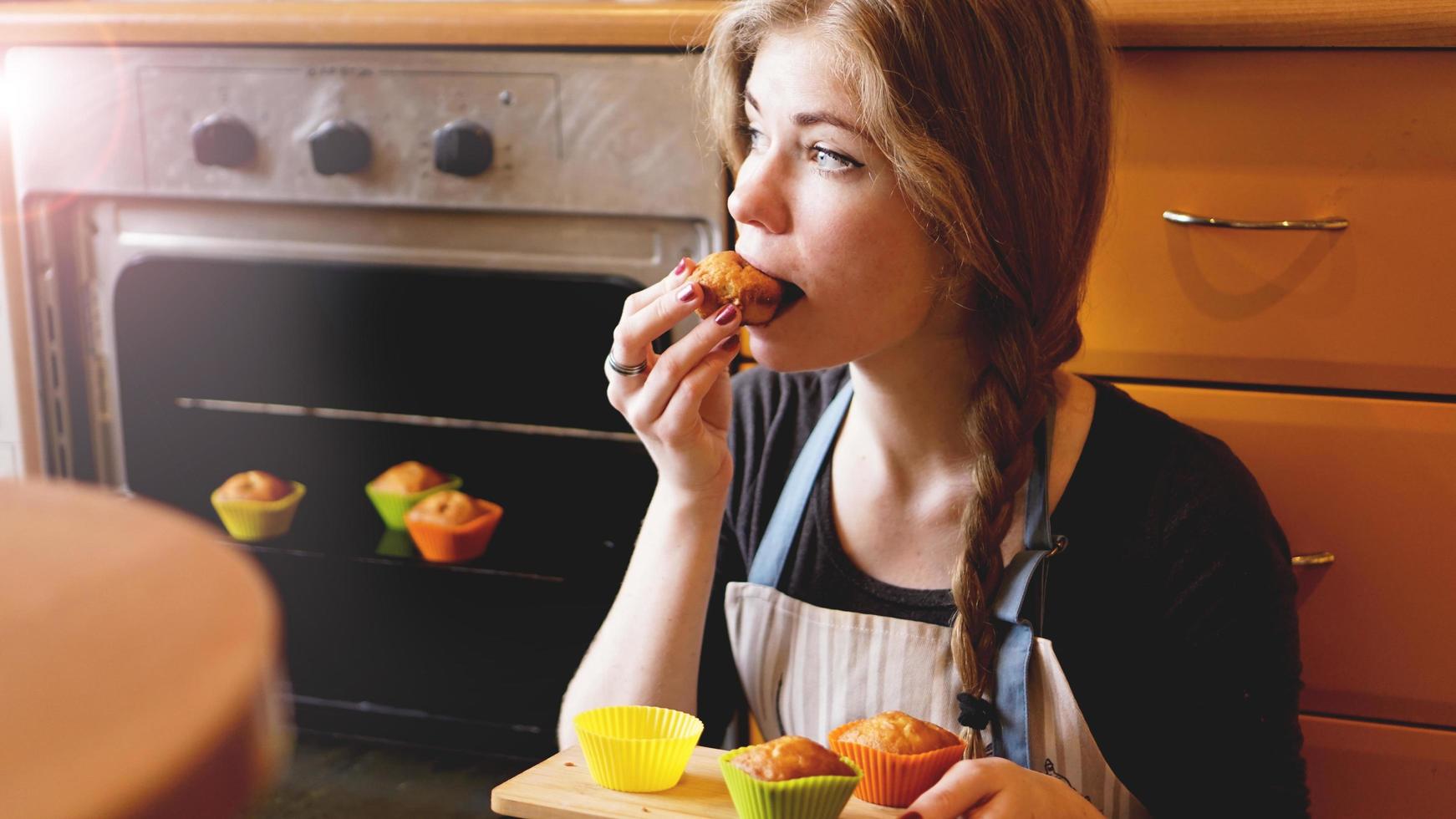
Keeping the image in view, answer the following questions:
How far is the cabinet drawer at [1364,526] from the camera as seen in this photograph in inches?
47.4

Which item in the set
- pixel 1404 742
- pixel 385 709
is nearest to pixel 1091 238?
pixel 1404 742

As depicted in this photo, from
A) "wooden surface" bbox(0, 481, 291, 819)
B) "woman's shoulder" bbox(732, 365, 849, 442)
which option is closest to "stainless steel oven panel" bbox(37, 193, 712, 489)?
"woman's shoulder" bbox(732, 365, 849, 442)

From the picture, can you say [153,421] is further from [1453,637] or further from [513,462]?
[1453,637]

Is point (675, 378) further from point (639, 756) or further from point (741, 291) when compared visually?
point (639, 756)

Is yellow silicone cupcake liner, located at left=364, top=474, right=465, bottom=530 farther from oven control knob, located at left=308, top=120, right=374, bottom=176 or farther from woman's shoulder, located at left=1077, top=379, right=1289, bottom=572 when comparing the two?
woman's shoulder, located at left=1077, top=379, right=1289, bottom=572

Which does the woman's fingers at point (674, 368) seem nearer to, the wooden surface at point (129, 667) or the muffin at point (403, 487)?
the muffin at point (403, 487)

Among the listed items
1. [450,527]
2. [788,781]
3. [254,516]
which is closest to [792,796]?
[788,781]

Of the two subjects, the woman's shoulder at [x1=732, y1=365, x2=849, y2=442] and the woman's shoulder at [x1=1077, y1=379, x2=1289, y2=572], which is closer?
the woman's shoulder at [x1=1077, y1=379, x2=1289, y2=572]

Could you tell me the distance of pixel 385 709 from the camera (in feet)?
5.26

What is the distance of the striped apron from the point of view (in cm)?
108

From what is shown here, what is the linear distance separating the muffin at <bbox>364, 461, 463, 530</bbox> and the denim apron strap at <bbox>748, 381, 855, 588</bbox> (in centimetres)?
54

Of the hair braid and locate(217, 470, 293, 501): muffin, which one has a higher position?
the hair braid

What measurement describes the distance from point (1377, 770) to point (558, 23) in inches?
44.1

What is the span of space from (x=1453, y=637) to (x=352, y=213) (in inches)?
48.8
